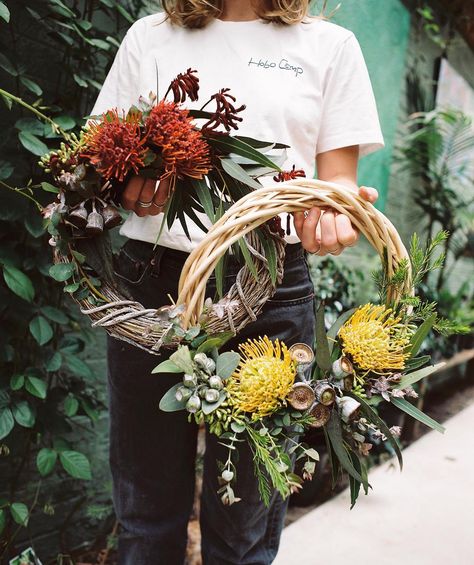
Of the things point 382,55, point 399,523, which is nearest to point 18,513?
point 399,523

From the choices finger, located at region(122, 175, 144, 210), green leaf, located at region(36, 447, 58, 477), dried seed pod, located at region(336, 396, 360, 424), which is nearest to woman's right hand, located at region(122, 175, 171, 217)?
finger, located at region(122, 175, 144, 210)

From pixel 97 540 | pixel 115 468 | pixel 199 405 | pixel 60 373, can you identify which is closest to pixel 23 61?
pixel 60 373

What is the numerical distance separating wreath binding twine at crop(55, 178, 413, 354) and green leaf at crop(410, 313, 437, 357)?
0.25 ft

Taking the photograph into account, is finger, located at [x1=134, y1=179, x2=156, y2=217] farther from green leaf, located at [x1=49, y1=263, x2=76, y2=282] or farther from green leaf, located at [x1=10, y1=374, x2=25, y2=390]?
green leaf, located at [x1=10, y1=374, x2=25, y2=390]

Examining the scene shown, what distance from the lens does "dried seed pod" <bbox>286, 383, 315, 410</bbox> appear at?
0.85 m

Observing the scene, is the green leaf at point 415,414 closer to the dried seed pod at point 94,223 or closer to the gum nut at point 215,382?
the gum nut at point 215,382

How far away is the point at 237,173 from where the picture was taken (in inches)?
36.5

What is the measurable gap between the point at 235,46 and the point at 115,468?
0.95 metres

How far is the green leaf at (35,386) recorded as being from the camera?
4.84 feet

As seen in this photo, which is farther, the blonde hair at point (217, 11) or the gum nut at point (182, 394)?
the blonde hair at point (217, 11)

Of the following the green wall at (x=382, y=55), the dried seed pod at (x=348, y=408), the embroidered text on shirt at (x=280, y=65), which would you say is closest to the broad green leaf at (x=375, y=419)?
the dried seed pod at (x=348, y=408)

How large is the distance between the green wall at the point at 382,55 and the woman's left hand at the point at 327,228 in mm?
1942

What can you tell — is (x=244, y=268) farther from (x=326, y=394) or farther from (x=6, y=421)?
(x=6, y=421)

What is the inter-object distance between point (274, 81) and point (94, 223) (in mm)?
484
